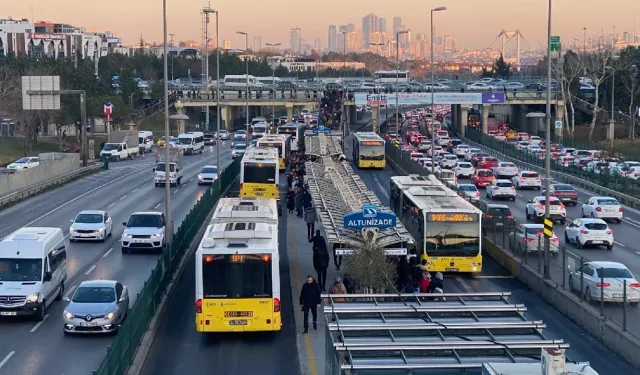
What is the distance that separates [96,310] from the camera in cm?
2303

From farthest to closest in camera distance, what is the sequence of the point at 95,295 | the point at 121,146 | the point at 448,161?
the point at 121,146
the point at 448,161
the point at 95,295

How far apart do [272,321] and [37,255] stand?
23.4 feet

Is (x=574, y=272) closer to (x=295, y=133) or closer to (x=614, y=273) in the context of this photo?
(x=614, y=273)

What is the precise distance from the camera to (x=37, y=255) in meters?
25.3

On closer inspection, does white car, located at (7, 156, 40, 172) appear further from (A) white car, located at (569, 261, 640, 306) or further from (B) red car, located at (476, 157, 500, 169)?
(A) white car, located at (569, 261, 640, 306)

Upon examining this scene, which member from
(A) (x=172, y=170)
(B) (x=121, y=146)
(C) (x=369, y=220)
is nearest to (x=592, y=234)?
(C) (x=369, y=220)

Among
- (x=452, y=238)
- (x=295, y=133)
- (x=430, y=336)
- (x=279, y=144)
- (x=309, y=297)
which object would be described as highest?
(x=430, y=336)

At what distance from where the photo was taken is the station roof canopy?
10.3 m

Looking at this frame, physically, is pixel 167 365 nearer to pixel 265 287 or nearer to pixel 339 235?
pixel 265 287

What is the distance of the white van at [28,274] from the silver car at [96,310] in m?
1.65

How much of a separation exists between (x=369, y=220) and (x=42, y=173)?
38852 millimetres

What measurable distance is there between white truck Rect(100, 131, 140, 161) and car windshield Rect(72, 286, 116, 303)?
6138 cm

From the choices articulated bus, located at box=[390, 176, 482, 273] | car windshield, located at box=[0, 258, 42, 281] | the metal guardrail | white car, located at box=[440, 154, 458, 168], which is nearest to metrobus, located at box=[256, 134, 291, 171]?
white car, located at box=[440, 154, 458, 168]

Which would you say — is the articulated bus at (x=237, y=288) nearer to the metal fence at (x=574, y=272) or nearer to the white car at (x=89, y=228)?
the metal fence at (x=574, y=272)
